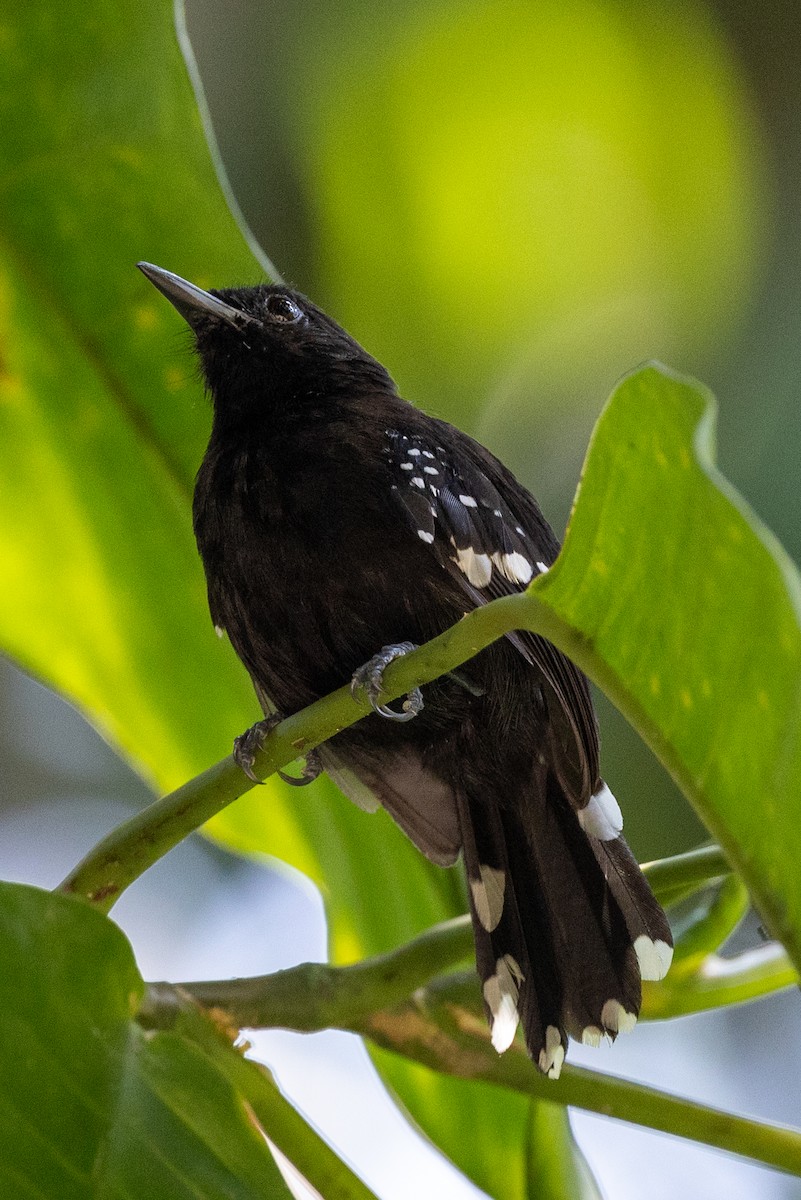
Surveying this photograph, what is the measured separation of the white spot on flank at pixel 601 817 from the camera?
2791mm

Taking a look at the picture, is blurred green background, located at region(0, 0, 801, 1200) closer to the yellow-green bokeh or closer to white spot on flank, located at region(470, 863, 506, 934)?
the yellow-green bokeh

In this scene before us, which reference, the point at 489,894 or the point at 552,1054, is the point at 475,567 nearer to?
the point at 489,894

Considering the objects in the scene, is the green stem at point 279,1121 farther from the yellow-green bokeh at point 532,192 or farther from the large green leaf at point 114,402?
the yellow-green bokeh at point 532,192

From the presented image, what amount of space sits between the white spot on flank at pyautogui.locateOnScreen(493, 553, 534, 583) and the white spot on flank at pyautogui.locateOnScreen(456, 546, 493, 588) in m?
0.03

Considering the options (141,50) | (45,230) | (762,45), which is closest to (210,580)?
(45,230)

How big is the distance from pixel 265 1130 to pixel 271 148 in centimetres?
400

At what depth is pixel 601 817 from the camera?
9.25 ft

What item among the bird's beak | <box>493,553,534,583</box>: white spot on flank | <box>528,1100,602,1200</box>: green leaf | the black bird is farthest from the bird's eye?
<box>528,1100,602,1200</box>: green leaf

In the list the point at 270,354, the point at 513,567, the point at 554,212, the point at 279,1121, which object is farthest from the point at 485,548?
the point at 554,212

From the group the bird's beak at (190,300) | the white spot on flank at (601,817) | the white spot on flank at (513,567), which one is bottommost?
the white spot on flank at (601,817)

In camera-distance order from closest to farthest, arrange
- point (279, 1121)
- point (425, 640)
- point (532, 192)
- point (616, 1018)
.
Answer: point (279, 1121) → point (616, 1018) → point (425, 640) → point (532, 192)

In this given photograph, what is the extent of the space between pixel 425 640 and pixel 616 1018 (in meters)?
0.77

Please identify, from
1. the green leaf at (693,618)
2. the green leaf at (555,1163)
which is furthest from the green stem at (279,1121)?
the green leaf at (693,618)

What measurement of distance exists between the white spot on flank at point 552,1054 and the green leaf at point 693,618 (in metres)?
0.74
